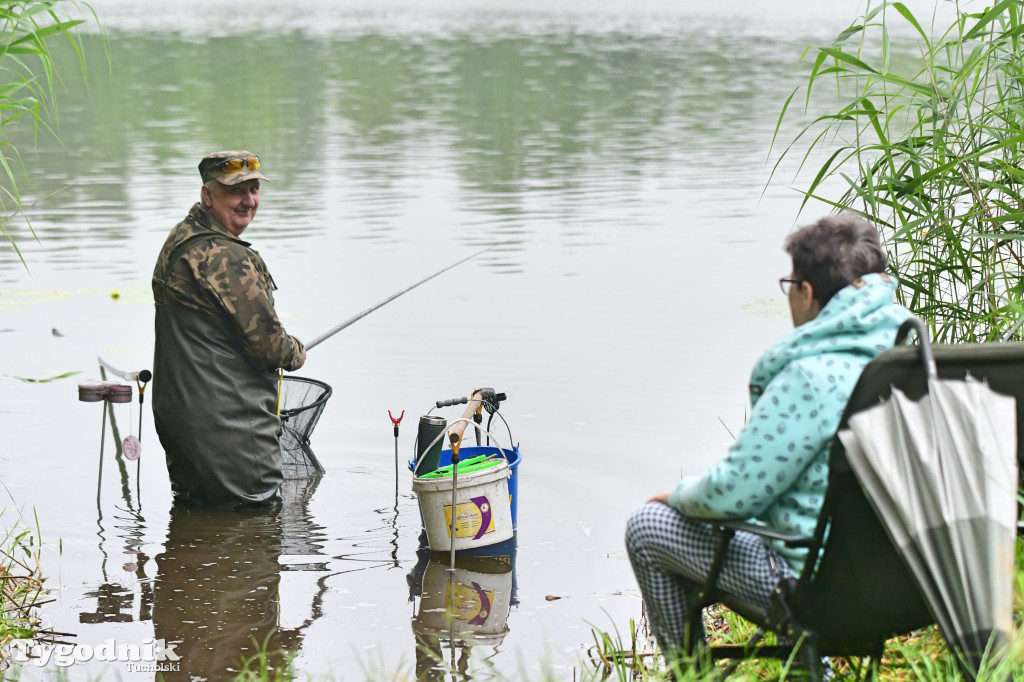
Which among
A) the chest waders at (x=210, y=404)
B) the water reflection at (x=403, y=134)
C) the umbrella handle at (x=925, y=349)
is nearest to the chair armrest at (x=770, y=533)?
the umbrella handle at (x=925, y=349)

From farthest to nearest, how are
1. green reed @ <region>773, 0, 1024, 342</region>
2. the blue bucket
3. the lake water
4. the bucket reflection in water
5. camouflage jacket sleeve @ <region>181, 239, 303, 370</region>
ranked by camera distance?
1. camouflage jacket sleeve @ <region>181, 239, 303, 370</region>
2. the blue bucket
3. the lake water
4. green reed @ <region>773, 0, 1024, 342</region>
5. the bucket reflection in water

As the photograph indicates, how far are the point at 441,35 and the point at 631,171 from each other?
23.9m

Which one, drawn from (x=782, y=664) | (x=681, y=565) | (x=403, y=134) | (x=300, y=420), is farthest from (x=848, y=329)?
(x=403, y=134)

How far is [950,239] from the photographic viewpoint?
13.0ft

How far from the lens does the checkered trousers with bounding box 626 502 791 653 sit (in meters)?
2.70

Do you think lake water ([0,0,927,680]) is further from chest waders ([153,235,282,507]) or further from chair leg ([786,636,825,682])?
chair leg ([786,636,825,682])

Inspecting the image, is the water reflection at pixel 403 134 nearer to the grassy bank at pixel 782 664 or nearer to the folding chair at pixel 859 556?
the grassy bank at pixel 782 664

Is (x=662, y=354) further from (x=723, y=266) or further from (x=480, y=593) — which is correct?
(x=480, y=593)

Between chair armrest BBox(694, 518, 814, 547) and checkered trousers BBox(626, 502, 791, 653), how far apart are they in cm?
9

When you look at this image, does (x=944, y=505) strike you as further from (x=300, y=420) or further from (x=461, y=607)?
(x=300, y=420)

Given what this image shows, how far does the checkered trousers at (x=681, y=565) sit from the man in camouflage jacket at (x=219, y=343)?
227cm

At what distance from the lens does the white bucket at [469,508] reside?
4371 millimetres

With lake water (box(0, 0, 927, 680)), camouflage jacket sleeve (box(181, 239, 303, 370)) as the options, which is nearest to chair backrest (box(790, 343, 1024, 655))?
lake water (box(0, 0, 927, 680))

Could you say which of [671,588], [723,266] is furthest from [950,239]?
[723,266]
